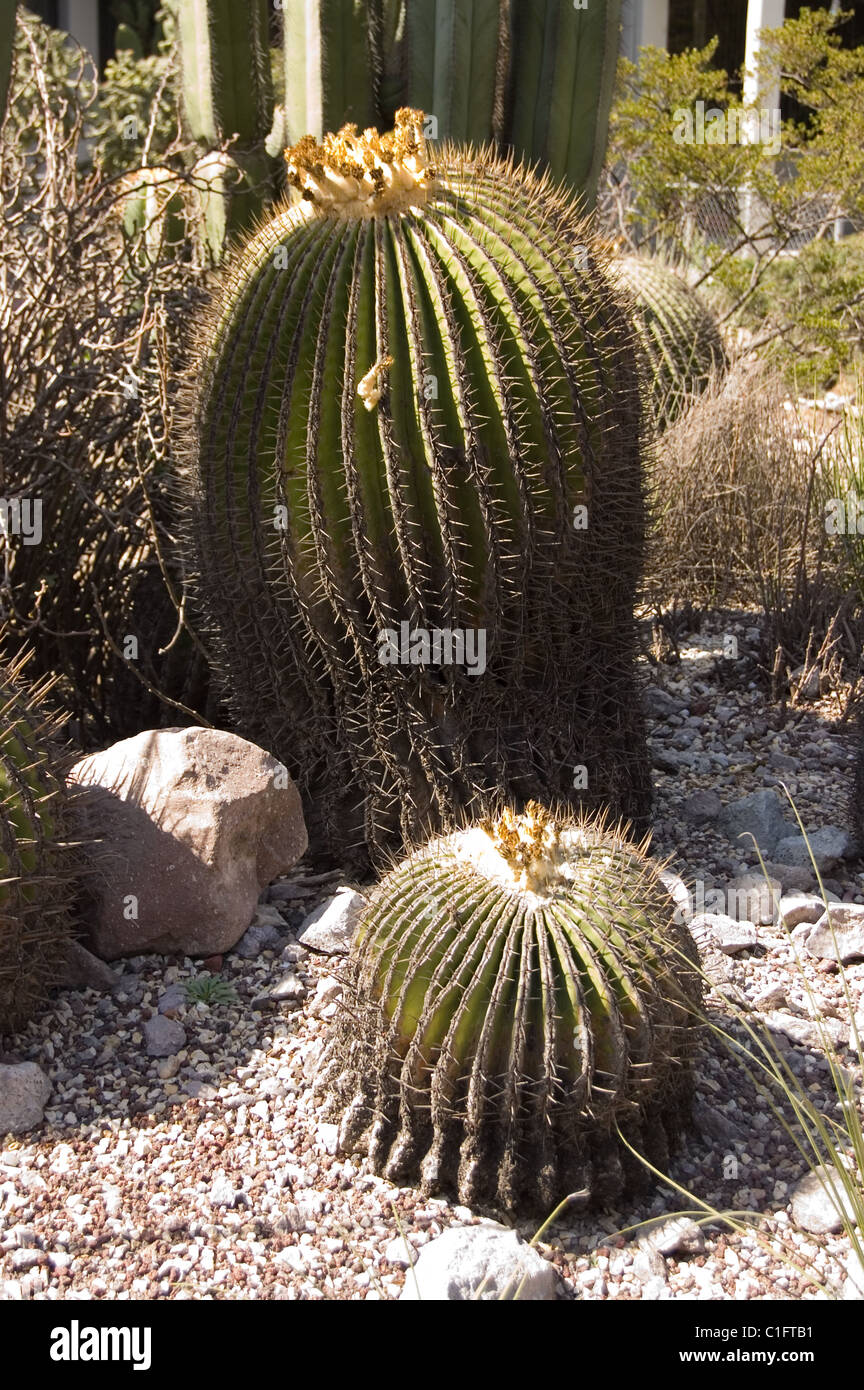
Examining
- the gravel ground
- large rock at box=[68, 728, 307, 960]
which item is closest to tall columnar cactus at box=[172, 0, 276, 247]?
large rock at box=[68, 728, 307, 960]

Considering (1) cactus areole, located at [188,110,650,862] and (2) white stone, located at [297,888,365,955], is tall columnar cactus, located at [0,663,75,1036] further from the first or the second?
(1) cactus areole, located at [188,110,650,862]

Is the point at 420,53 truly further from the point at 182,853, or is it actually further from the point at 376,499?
the point at 182,853

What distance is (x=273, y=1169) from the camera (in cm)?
258

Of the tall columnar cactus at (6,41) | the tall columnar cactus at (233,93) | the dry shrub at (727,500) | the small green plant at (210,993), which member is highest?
the tall columnar cactus at (233,93)

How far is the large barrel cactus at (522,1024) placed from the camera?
2.35 m

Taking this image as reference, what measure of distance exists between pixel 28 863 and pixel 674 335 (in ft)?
16.2

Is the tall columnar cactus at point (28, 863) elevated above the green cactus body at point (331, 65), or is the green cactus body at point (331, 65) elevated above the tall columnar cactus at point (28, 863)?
the green cactus body at point (331, 65)

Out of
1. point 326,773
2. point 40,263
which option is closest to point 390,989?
point 326,773

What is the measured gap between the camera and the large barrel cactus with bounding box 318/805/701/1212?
2350 millimetres

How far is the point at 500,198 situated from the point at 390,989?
6.37 feet

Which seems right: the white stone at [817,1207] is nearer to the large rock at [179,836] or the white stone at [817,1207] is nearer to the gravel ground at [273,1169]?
the gravel ground at [273,1169]

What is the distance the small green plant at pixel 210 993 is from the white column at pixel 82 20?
15840 mm

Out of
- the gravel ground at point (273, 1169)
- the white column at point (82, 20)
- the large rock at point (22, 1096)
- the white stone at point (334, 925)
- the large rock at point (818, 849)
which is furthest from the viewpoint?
the white column at point (82, 20)

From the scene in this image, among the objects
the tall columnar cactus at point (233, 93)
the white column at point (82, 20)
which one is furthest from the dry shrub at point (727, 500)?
the white column at point (82, 20)
